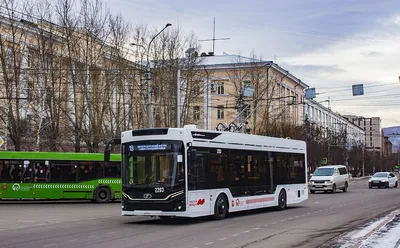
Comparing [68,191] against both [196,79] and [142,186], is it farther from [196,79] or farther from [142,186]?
[196,79]

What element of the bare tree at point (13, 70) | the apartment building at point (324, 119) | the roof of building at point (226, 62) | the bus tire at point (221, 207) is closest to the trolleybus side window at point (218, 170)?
the bus tire at point (221, 207)

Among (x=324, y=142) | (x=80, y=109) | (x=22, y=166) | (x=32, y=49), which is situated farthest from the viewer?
(x=324, y=142)

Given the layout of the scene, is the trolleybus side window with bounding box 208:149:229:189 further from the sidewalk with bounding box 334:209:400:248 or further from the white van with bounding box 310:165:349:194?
the white van with bounding box 310:165:349:194

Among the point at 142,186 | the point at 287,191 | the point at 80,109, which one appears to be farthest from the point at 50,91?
the point at 142,186

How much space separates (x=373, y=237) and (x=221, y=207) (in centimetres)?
682

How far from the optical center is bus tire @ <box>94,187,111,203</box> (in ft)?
102

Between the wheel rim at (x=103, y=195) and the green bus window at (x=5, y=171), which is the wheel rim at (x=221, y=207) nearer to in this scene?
the wheel rim at (x=103, y=195)

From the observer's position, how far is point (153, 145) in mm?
18109

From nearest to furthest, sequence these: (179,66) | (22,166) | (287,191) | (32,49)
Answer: (287,191), (22,166), (32,49), (179,66)

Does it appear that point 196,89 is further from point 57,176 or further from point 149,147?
point 149,147

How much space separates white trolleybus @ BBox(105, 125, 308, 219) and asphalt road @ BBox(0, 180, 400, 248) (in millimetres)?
588

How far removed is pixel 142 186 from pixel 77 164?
1368cm

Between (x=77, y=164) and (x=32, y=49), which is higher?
(x=32, y=49)

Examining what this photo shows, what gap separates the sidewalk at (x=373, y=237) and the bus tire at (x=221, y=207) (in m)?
4.82
